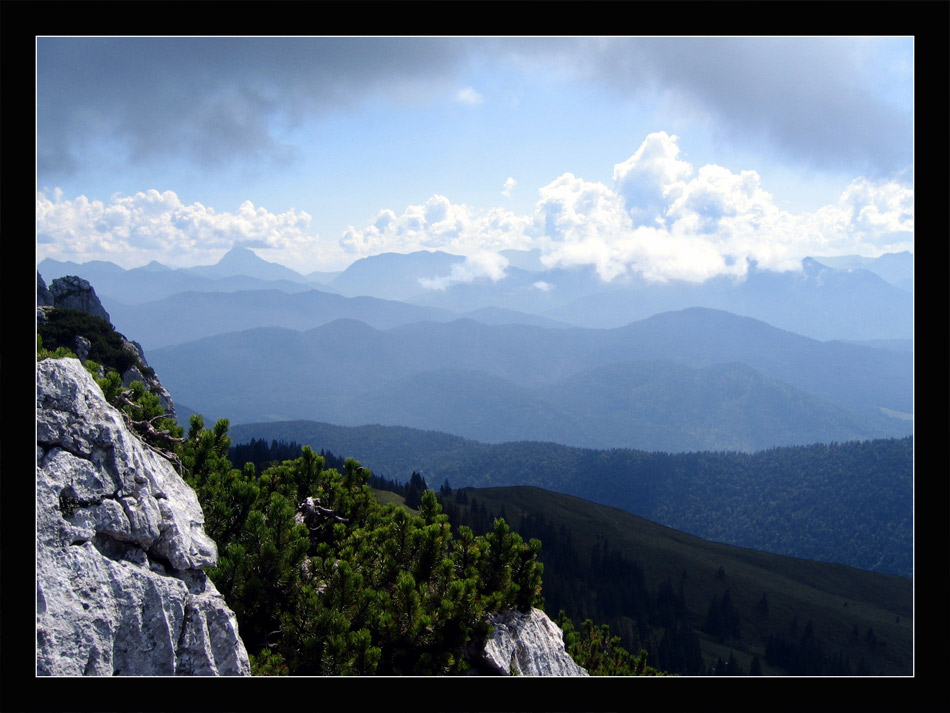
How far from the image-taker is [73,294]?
123 ft

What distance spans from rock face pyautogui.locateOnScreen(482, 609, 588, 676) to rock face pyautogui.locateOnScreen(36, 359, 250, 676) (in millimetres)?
1828

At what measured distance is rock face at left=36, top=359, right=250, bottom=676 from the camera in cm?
319

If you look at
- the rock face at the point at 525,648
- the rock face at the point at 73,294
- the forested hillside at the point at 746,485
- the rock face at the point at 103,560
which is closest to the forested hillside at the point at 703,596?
the rock face at the point at 73,294

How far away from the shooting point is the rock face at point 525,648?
426cm

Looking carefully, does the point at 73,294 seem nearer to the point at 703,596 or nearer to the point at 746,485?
the point at 703,596

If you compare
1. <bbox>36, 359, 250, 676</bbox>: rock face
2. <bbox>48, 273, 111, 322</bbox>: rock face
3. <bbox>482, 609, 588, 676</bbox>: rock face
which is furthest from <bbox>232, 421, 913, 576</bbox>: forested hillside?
<bbox>36, 359, 250, 676</bbox>: rock face

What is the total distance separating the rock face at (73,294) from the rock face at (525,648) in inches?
1447

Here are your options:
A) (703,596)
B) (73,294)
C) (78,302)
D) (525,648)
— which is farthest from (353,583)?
(703,596)

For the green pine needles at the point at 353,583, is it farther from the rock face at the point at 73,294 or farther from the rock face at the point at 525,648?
the rock face at the point at 73,294

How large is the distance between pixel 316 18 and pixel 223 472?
11.2 feet

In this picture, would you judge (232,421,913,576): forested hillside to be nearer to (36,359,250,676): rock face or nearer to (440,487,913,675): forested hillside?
(440,487,913,675): forested hillside

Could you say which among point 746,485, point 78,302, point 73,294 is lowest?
point 746,485

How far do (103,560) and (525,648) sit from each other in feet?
9.63
